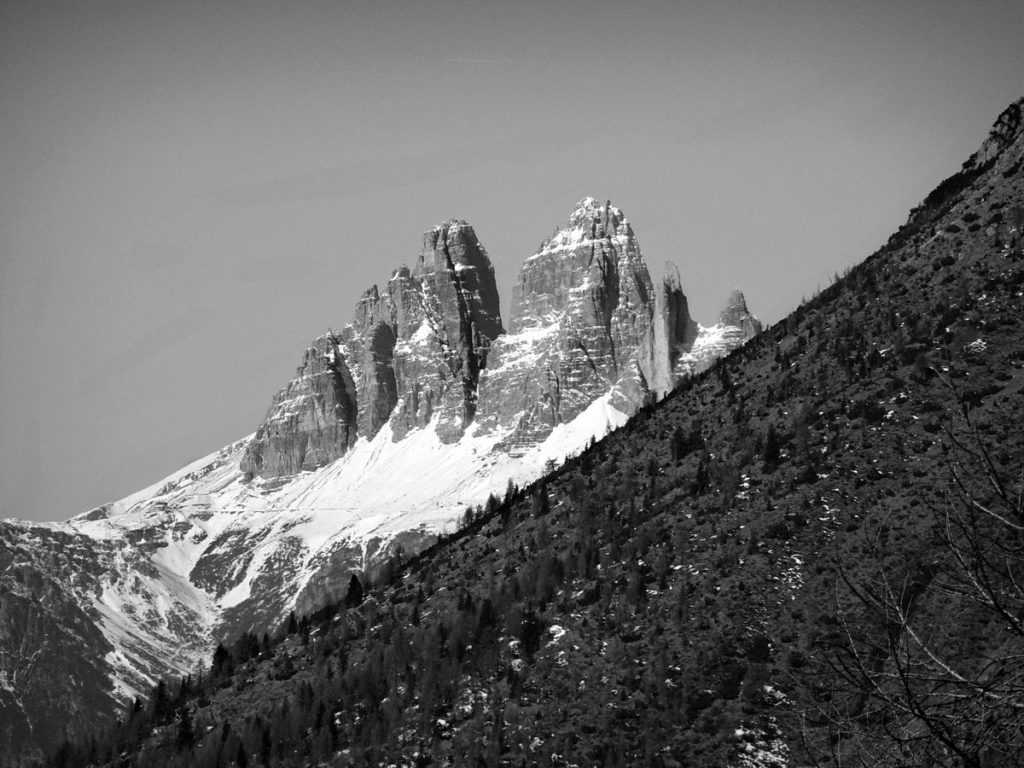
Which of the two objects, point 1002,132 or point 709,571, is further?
point 1002,132

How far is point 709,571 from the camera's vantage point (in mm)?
85938

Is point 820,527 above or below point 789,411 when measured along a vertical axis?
below

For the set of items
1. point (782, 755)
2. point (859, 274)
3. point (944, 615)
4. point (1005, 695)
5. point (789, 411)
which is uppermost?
point (859, 274)

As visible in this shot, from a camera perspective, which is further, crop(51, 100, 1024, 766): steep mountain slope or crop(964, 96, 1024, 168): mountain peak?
crop(964, 96, 1024, 168): mountain peak

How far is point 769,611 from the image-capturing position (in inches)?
3076

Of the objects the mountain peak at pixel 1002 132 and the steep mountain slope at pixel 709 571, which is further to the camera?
the mountain peak at pixel 1002 132

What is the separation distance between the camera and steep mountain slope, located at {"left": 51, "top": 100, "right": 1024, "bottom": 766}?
72375 millimetres

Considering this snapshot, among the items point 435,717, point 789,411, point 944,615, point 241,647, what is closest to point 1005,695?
point 944,615

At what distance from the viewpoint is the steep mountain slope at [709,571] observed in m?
72.4

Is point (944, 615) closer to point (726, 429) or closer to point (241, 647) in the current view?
point (726, 429)

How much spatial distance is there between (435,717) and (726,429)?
39.0 metres

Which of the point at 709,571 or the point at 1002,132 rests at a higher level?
the point at 1002,132

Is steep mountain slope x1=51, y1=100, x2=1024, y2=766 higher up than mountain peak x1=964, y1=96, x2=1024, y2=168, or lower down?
lower down

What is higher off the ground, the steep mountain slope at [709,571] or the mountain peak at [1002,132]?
the mountain peak at [1002,132]
